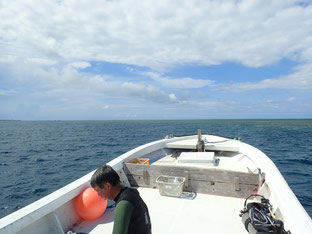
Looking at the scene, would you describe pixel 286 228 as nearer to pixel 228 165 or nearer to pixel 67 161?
pixel 228 165

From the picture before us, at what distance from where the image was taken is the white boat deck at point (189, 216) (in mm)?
3067

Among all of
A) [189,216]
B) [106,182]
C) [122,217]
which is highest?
[106,182]

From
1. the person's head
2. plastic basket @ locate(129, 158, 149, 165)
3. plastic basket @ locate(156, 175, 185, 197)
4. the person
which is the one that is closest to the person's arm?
the person

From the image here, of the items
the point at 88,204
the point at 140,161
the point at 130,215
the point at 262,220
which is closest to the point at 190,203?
the point at 262,220

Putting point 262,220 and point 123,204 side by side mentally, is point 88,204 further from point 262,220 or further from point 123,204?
point 262,220

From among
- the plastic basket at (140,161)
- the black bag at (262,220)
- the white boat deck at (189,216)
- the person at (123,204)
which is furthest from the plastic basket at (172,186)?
the person at (123,204)

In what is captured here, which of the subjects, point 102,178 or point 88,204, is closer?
point 102,178

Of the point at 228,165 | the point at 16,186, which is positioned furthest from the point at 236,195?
the point at 16,186

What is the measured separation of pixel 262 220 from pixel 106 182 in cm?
256

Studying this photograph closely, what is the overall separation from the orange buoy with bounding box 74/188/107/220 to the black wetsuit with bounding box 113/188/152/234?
6.46 feet

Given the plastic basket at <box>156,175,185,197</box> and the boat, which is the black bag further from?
the plastic basket at <box>156,175,185,197</box>

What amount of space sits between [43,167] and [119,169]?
42.6 ft

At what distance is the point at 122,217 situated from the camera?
1.46m

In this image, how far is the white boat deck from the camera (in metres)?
3.07
